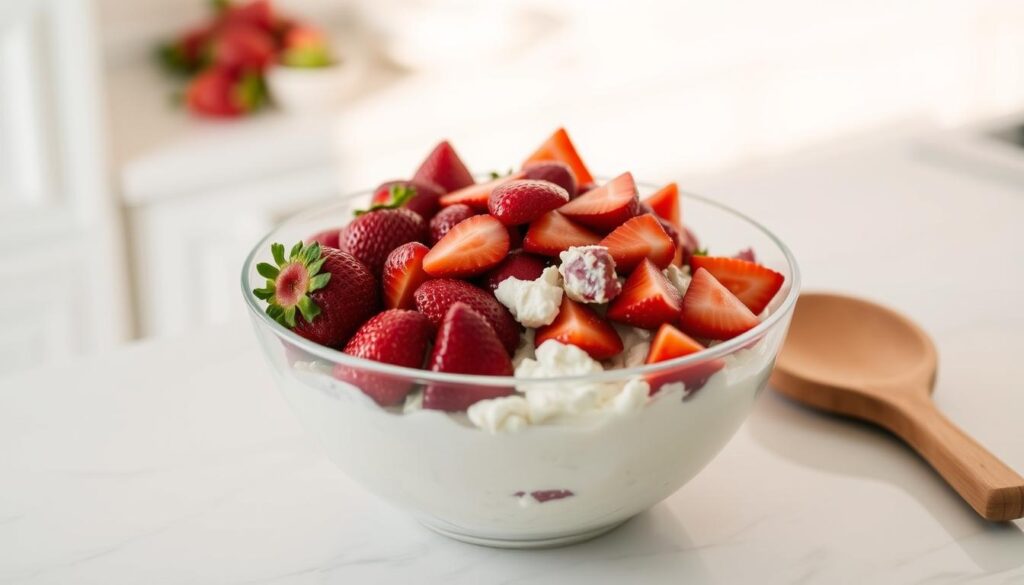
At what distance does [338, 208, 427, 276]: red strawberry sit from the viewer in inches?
32.4

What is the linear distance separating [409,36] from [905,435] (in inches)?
68.6

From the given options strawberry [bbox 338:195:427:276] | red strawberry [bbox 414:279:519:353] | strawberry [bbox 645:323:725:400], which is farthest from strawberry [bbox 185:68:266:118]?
strawberry [bbox 645:323:725:400]

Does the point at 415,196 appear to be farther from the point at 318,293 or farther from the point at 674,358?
the point at 674,358

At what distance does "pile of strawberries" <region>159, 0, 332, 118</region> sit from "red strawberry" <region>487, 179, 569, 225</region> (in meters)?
1.52

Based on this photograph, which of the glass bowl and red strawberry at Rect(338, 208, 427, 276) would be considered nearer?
the glass bowl

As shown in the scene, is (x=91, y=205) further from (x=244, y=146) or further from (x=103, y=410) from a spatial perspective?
(x=103, y=410)

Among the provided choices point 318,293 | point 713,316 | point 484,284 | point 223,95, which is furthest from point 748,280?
point 223,95

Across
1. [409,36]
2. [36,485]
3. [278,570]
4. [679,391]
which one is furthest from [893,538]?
[409,36]

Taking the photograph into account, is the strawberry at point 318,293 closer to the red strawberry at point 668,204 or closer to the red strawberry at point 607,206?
the red strawberry at point 607,206

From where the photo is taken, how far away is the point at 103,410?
978mm

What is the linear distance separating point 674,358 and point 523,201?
0.18 meters

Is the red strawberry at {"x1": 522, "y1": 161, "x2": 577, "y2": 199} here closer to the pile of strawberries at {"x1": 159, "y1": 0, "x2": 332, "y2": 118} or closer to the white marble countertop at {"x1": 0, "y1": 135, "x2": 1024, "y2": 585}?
the white marble countertop at {"x1": 0, "y1": 135, "x2": 1024, "y2": 585}

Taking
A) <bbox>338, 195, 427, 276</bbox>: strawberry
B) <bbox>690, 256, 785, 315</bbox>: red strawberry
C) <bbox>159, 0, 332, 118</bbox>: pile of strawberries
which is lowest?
<bbox>159, 0, 332, 118</bbox>: pile of strawberries

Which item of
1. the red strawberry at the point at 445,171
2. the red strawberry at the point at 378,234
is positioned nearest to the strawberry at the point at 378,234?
the red strawberry at the point at 378,234
